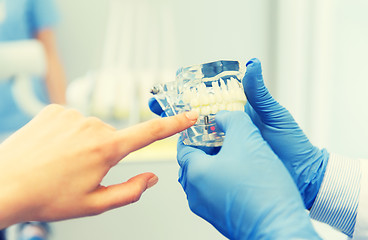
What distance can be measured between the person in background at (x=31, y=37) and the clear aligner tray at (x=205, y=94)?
29.3 inches

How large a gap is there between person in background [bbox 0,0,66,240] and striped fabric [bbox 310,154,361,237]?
0.87 meters

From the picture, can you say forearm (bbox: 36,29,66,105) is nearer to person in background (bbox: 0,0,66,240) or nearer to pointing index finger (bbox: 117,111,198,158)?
person in background (bbox: 0,0,66,240)

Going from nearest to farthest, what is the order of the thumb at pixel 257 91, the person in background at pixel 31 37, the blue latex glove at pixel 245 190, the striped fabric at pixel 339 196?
the blue latex glove at pixel 245 190
the thumb at pixel 257 91
the striped fabric at pixel 339 196
the person in background at pixel 31 37

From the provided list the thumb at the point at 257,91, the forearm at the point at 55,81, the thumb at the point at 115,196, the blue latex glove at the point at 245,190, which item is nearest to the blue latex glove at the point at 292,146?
the thumb at the point at 257,91

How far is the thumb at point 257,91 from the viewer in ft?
2.02

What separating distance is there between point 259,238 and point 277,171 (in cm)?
10

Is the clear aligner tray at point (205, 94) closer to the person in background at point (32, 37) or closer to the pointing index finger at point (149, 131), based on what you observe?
the pointing index finger at point (149, 131)

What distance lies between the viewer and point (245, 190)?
0.53m

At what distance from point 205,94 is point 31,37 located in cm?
91

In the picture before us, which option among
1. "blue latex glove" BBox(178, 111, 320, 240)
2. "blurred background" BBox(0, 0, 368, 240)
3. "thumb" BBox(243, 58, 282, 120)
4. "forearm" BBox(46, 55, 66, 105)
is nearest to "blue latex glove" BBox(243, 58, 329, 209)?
"thumb" BBox(243, 58, 282, 120)

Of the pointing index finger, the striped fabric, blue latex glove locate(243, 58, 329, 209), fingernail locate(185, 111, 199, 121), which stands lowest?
the striped fabric

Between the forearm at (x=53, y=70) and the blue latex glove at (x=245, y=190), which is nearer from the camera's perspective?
the blue latex glove at (x=245, y=190)

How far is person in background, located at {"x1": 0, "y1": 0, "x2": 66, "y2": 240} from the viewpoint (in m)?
1.23

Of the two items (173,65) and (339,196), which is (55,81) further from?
(339,196)
